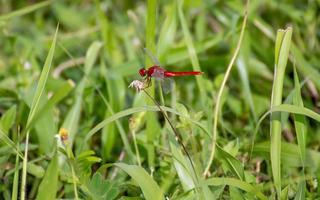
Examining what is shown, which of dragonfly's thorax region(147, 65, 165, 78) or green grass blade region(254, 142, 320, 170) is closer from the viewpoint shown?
dragonfly's thorax region(147, 65, 165, 78)

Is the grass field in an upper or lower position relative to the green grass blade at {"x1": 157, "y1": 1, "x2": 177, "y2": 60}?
lower

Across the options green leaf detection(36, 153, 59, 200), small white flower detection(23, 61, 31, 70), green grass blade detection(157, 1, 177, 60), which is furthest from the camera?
small white flower detection(23, 61, 31, 70)

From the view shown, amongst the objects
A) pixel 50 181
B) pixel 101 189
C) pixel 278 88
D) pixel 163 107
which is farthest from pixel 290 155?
pixel 50 181

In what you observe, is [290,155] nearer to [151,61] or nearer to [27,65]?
[151,61]

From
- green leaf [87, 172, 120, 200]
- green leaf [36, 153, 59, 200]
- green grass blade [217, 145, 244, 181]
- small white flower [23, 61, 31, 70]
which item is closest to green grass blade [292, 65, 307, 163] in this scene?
green grass blade [217, 145, 244, 181]

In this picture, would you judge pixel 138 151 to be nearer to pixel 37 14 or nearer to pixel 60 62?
pixel 60 62

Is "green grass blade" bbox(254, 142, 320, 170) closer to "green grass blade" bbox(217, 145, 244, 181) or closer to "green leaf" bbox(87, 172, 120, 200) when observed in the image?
"green grass blade" bbox(217, 145, 244, 181)

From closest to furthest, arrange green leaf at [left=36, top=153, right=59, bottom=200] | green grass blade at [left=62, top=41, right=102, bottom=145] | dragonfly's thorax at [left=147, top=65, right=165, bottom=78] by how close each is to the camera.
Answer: green leaf at [left=36, top=153, right=59, bottom=200], dragonfly's thorax at [left=147, top=65, right=165, bottom=78], green grass blade at [left=62, top=41, right=102, bottom=145]

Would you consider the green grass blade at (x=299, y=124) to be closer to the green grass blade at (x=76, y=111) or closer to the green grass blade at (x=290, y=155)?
the green grass blade at (x=290, y=155)

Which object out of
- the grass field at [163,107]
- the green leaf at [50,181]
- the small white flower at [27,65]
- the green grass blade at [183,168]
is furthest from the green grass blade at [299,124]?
the small white flower at [27,65]
